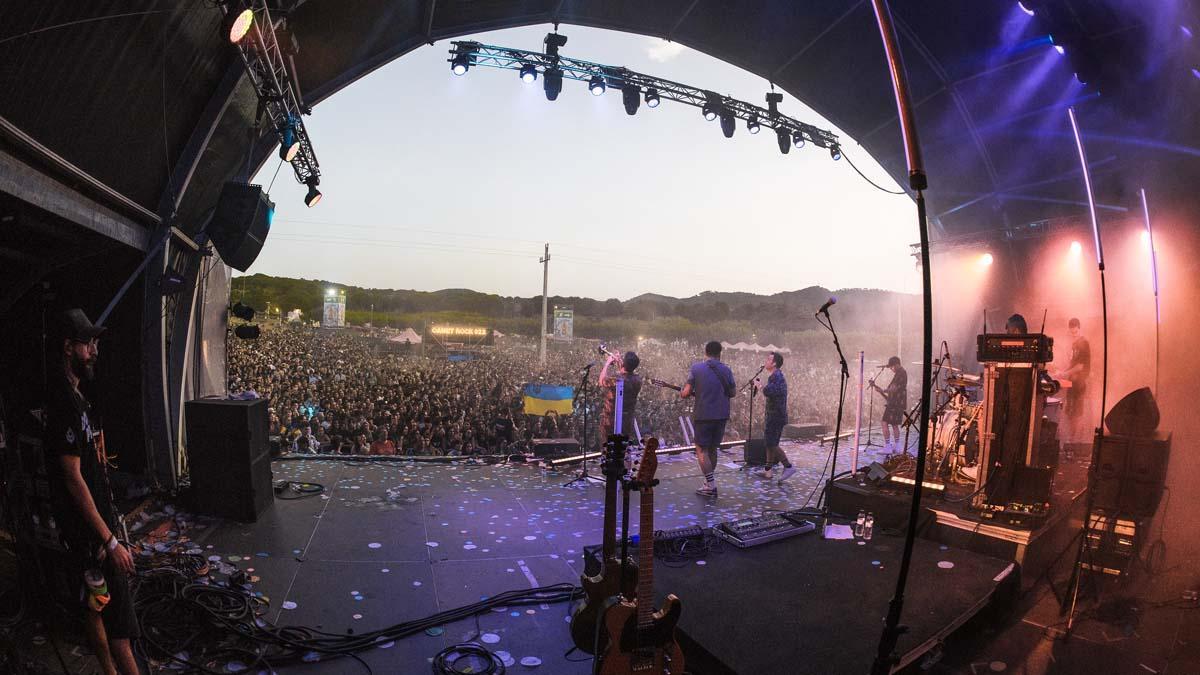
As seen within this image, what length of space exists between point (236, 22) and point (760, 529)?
18.3 ft

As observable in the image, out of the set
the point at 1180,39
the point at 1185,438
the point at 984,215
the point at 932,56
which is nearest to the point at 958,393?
the point at 1180,39

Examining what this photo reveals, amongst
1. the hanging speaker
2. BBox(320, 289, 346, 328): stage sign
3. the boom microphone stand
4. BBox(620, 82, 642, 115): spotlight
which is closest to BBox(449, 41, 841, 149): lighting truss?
BBox(620, 82, 642, 115): spotlight

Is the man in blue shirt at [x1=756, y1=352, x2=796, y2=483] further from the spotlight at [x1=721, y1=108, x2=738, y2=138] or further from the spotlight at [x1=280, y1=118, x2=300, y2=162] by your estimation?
the spotlight at [x1=280, y1=118, x2=300, y2=162]

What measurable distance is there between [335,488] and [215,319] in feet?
10.4

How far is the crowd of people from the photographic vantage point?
10.0 meters

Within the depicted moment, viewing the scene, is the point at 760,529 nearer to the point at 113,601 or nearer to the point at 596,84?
the point at 113,601

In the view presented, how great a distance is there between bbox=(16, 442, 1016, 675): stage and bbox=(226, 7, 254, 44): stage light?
3.95 metres

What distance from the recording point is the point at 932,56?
9.21 metres

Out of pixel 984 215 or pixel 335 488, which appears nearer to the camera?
pixel 335 488

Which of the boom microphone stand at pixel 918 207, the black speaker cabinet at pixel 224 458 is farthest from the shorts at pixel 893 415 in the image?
the black speaker cabinet at pixel 224 458

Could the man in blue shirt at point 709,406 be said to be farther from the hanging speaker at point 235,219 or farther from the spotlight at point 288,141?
the spotlight at point 288,141

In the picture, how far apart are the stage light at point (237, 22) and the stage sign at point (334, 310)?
17.9 metres

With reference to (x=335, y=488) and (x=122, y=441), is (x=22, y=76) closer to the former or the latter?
(x=122, y=441)

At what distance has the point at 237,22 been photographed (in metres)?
3.83
